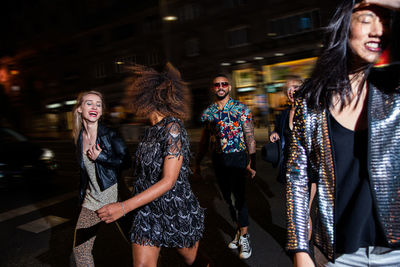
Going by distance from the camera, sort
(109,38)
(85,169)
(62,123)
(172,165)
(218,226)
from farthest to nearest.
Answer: (62,123) < (109,38) < (218,226) < (85,169) < (172,165)

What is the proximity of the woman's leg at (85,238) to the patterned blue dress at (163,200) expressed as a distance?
704 mm

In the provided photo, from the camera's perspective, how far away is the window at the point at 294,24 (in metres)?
18.6

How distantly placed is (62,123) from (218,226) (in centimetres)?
3245

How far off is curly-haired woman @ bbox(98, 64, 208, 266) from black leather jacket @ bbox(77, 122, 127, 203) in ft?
2.12

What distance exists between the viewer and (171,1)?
25188 mm

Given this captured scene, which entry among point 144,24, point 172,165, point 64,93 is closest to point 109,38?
point 144,24

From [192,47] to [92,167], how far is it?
22.7 meters

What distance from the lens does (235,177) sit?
3699 millimetres

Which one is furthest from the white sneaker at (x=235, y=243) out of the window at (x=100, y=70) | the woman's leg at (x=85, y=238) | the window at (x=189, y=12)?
the window at (x=100, y=70)

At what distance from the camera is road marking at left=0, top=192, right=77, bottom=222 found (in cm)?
594

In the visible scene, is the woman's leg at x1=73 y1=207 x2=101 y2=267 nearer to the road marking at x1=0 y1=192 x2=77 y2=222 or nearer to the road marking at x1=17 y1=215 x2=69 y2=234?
the road marking at x1=17 y1=215 x2=69 y2=234

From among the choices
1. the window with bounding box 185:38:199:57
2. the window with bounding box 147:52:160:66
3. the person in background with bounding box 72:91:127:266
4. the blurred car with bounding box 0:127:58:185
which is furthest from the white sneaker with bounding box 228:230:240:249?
the window with bounding box 147:52:160:66

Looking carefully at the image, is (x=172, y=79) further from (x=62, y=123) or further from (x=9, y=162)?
(x=62, y=123)

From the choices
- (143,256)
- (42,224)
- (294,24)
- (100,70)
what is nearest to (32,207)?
(42,224)
